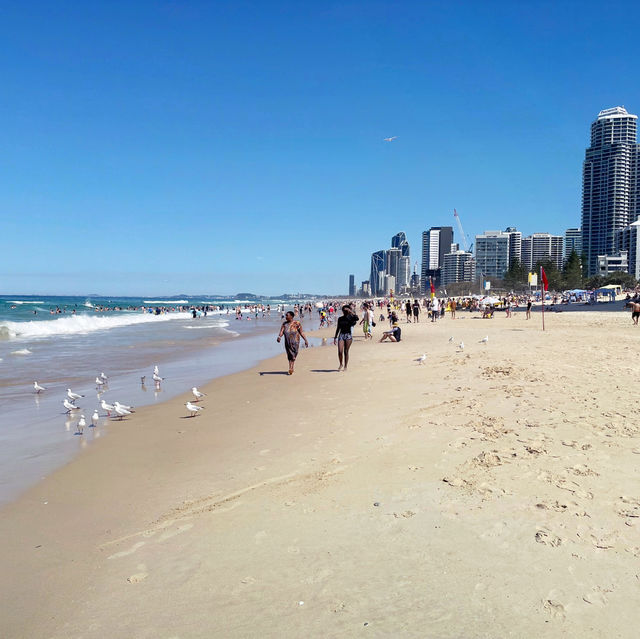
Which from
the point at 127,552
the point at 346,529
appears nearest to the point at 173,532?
the point at 127,552

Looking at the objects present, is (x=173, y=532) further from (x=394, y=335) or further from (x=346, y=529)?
(x=394, y=335)

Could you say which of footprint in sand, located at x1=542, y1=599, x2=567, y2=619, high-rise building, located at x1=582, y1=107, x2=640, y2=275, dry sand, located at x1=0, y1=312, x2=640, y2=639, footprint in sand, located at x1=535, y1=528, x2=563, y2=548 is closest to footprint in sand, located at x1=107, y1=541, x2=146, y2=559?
dry sand, located at x1=0, y1=312, x2=640, y2=639

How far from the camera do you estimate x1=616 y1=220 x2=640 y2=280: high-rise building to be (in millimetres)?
147250

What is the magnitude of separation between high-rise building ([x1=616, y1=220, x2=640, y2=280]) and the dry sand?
168m

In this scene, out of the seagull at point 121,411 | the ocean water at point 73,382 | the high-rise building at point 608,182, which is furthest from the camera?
the high-rise building at point 608,182

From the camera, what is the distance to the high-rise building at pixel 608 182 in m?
168

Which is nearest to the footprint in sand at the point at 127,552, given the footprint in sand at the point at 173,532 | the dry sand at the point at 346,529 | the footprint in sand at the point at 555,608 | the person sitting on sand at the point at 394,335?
the dry sand at the point at 346,529

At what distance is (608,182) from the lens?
170875mm

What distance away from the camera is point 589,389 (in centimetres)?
842

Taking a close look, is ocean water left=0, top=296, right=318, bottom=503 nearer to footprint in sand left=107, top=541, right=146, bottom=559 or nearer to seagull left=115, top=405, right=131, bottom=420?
seagull left=115, top=405, right=131, bottom=420

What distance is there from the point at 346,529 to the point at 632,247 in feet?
583

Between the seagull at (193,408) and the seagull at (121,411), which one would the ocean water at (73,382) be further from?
the seagull at (193,408)

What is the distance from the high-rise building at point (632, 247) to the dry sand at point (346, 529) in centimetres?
16758

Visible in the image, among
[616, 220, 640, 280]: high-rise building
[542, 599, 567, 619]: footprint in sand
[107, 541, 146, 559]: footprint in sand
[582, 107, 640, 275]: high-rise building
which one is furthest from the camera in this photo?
[582, 107, 640, 275]: high-rise building
